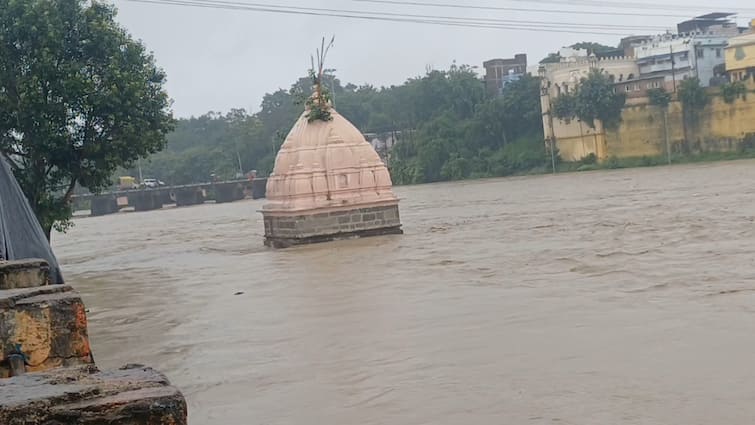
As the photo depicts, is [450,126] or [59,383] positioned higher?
[450,126]

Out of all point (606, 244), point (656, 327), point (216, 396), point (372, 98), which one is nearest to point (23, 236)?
point (216, 396)

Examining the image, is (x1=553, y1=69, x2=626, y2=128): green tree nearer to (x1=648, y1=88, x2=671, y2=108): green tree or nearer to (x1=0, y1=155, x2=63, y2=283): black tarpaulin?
(x1=648, y1=88, x2=671, y2=108): green tree

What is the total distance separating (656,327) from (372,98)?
65.6 m

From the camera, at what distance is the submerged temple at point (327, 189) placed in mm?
19641

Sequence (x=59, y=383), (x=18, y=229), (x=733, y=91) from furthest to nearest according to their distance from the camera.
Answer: (x=733, y=91)
(x=18, y=229)
(x=59, y=383)

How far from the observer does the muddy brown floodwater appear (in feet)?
19.4

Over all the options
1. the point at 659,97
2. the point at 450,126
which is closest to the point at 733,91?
the point at 659,97

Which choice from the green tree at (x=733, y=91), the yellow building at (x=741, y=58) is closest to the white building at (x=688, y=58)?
the yellow building at (x=741, y=58)

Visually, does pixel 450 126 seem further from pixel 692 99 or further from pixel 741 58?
pixel 741 58

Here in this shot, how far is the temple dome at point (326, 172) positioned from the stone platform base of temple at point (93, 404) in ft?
56.8

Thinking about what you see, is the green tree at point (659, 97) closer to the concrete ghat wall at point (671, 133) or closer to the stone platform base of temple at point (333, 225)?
the concrete ghat wall at point (671, 133)

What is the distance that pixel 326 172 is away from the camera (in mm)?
19906

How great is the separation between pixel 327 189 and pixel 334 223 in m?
0.75

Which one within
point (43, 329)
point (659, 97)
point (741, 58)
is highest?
point (741, 58)
